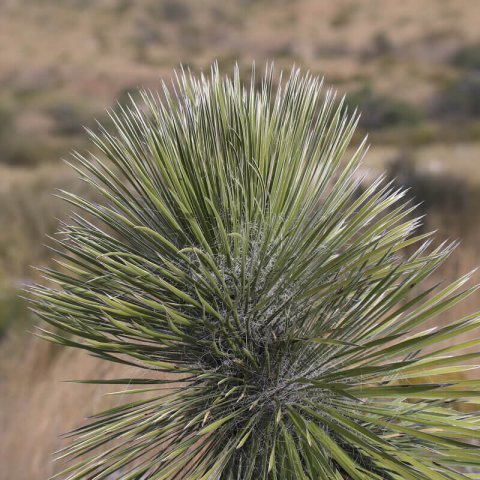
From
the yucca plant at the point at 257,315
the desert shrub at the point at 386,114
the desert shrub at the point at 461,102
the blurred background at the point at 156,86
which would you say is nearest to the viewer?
the yucca plant at the point at 257,315

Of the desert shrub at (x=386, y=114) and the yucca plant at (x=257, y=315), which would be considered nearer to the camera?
the yucca plant at (x=257, y=315)

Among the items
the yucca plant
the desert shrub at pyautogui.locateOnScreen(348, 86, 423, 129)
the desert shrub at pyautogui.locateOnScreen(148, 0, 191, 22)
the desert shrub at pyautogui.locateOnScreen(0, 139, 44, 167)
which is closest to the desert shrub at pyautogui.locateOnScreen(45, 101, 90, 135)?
the desert shrub at pyautogui.locateOnScreen(0, 139, 44, 167)

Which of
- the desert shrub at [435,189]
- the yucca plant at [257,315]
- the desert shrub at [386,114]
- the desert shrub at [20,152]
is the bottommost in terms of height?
the yucca plant at [257,315]

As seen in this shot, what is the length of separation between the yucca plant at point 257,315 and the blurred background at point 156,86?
14.1 inches

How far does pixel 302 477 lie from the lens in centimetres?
129

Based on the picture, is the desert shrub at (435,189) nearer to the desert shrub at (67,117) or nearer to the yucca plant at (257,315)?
the yucca plant at (257,315)

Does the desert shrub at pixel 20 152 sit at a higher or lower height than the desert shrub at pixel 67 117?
lower

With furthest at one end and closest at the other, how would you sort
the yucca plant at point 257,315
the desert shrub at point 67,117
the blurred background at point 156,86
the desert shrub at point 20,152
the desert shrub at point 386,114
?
the desert shrub at point 67,117, the desert shrub at point 20,152, the desert shrub at point 386,114, the blurred background at point 156,86, the yucca plant at point 257,315

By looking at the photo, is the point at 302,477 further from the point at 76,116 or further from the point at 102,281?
the point at 76,116

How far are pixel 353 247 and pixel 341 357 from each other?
25 cm

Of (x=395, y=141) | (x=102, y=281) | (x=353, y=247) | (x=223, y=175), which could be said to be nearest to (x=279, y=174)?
(x=223, y=175)

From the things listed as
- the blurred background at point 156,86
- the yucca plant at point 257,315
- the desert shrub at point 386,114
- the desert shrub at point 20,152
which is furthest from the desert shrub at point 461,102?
the yucca plant at point 257,315

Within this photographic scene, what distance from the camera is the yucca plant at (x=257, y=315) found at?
139 centimetres

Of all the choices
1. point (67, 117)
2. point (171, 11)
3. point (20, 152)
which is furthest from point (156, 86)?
point (171, 11)
